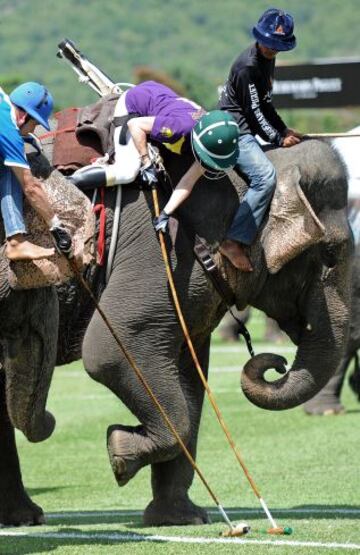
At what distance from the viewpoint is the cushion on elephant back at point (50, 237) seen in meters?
8.91

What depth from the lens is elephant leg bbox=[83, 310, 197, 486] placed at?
9.75 metres

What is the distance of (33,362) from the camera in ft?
30.8

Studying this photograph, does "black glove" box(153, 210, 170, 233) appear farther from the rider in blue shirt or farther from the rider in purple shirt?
the rider in blue shirt

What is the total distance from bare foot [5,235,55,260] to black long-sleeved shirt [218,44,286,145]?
1846 mm

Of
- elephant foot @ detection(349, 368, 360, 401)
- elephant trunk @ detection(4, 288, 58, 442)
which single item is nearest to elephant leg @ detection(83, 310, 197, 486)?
elephant trunk @ detection(4, 288, 58, 442)

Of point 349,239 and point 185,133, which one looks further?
point 349,239

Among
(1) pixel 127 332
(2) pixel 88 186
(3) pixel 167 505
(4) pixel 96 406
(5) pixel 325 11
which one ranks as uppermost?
(2) pixel 88 186

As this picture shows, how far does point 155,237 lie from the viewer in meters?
9.83

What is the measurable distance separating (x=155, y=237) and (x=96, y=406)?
932 centimetres

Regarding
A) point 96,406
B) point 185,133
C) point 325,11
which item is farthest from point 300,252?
point 325,11

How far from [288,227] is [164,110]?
3.43 feet

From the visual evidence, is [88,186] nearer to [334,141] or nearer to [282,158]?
[282,158]

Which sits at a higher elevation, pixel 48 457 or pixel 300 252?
pixel 300 252

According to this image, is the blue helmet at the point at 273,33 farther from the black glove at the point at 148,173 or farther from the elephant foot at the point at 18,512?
the elephant foot at the point at 18,512
